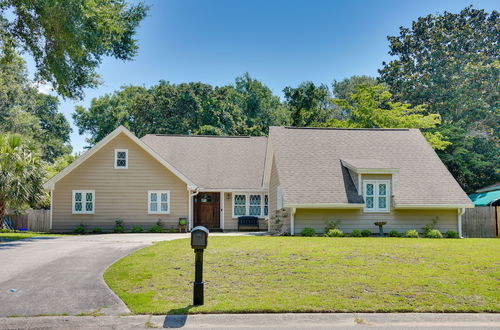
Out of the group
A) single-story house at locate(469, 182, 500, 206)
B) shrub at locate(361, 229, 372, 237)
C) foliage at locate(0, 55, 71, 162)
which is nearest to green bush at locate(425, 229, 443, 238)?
shrub at locate(361, 229, 372, 237)

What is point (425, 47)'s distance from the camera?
47156mm

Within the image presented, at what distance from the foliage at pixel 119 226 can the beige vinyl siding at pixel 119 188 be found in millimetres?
215

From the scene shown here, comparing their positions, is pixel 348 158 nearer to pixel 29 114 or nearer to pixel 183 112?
pixel 183 112

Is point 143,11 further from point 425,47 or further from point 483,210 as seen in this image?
point 425,47

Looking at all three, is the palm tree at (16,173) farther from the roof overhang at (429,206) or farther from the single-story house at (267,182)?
the roof overhang at (429,206)

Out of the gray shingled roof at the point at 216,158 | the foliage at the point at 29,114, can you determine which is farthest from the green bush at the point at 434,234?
the foliage at the point at 29,114

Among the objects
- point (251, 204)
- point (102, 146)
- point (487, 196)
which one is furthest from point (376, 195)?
point (102, 146)

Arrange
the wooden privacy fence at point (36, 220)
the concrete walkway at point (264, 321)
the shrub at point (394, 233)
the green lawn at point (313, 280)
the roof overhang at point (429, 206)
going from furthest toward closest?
1. the wooden privacy fence at point (36, 220)
2. the roof overhang at point (429, 206)
3. the shrub at point (394, 233)
4. the green lawn at point (313, 280)
5. the concrete walkway at point (264, 321)

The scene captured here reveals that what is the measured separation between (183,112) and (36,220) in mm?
24032

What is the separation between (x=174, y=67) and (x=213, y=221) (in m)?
13.6

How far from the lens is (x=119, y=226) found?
26.4m

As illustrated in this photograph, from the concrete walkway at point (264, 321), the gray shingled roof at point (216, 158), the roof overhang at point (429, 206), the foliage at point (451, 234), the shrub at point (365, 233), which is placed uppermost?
the gray shingled roof at point (216, 158)

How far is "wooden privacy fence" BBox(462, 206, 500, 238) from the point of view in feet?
84.3

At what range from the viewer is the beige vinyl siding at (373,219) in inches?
873
